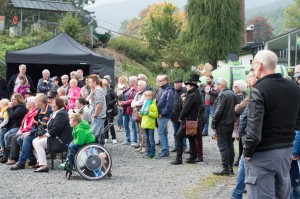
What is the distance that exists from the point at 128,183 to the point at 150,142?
9.38 ft

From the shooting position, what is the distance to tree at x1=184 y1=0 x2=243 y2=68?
1410 inches

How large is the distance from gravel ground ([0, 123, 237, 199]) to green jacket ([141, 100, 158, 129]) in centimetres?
76

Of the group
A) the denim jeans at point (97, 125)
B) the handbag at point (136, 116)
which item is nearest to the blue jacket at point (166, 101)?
the handbag at point (136, 116)

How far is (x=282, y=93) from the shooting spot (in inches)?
193

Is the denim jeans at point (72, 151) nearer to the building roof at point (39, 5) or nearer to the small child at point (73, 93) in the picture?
the small child at point (73, 93)

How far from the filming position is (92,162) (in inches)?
380

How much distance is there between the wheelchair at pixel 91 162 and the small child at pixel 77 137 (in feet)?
0.56

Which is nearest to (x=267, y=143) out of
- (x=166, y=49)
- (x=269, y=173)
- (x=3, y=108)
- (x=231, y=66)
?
(x=269, y=173)

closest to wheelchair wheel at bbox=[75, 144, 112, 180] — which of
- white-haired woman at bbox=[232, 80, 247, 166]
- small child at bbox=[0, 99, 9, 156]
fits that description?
white-haired woman at bbox=[232, 80, 247, 166]

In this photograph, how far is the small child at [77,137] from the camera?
9.74 metres

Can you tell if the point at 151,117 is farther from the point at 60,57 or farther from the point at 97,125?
the point at 60,57

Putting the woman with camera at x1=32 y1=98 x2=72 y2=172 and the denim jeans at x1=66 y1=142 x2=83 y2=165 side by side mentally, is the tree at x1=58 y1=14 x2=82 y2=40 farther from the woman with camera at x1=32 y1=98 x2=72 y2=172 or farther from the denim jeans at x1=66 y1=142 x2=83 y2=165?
the denim jeans at x1=66 y1=142 x2=83 y2=165

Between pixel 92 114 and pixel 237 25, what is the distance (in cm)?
2692

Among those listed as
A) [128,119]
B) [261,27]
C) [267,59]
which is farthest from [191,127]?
[261,27]
